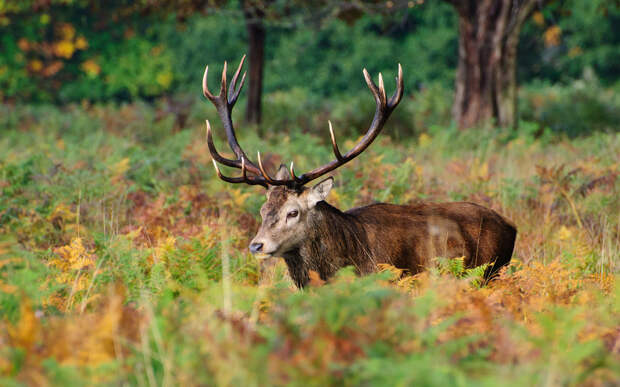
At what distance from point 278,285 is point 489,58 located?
10.2 metres

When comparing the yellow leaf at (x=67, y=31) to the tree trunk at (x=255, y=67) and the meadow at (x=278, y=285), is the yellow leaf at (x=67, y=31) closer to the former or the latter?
the tree trunk at (x=255, y=67)

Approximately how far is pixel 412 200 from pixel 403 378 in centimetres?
519

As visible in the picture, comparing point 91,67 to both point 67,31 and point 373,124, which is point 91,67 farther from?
point 373,124

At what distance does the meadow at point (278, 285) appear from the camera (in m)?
2.75

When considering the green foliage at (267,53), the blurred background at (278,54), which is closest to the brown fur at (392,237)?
the blurred background at (278,54)

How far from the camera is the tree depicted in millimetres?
13281

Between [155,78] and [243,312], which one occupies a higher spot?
[155,78]

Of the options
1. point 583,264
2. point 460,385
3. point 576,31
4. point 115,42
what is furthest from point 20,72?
point 460,385

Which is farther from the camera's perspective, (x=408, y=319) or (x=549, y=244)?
(x=549, y=244)

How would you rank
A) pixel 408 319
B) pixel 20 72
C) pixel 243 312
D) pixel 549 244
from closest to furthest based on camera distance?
pixel 408 319 < pixel 243 312 < pixel 549 244 < pixel 20 72

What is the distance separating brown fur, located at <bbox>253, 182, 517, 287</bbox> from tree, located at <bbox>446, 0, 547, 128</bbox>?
7661mm

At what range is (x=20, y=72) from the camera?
29.7m

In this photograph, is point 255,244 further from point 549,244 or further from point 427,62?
point 427,62

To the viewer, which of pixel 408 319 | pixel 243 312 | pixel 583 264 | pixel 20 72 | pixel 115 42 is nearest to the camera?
pixel 408 319
